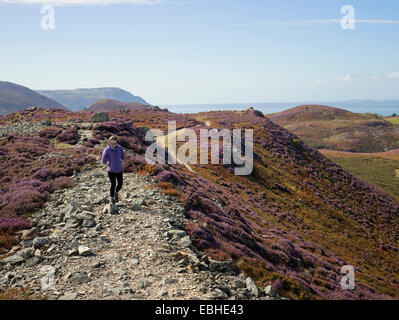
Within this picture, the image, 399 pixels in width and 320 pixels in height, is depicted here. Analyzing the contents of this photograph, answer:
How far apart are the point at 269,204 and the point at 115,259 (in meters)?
34.9

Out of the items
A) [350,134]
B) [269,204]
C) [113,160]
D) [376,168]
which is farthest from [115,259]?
[350,134]

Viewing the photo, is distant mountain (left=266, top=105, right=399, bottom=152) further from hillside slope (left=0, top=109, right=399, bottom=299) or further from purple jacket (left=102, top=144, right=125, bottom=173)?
purple jacket (left=102, top=144, right=125, bottom=173)

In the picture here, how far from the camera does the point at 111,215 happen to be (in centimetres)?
1367

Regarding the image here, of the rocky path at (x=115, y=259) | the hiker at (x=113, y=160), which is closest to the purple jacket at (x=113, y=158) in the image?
the hiker at (x=113, y=160)

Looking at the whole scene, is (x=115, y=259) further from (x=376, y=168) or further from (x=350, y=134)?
(x=350, y=134)

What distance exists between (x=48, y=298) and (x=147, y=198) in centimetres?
838

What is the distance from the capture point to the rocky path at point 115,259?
8.55 meters

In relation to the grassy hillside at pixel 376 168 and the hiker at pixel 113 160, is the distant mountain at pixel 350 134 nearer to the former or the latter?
the grassy hillside at pixel 376 168

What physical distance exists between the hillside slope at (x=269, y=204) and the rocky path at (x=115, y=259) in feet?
4.11

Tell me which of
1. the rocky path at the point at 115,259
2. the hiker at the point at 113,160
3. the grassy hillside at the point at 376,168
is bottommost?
the grassy hillside at the point at 376,168

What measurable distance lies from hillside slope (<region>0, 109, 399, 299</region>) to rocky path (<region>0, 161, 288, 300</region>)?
4.11ft

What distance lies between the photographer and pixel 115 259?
10141 mm
